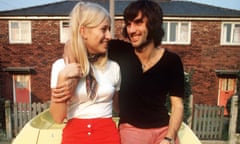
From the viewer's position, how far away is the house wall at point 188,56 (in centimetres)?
1145

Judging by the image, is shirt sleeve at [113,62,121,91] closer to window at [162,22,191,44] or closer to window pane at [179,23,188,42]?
window at [162,22,191,44]

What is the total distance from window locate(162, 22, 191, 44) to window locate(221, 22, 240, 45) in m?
1.66

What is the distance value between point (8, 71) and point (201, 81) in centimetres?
931

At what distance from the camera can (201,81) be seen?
1177 cm

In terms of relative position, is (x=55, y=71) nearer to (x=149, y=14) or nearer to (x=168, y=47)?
(x=149, y=14)

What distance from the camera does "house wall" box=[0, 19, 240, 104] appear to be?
37.6ft

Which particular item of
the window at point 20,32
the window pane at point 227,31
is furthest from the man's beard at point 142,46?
the window pane at point 227,31

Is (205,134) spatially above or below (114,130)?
below

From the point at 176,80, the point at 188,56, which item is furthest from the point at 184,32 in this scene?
the point at 176,80

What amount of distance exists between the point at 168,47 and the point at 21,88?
7.42m

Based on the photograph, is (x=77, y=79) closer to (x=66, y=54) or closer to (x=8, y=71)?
(x=66, y=54)

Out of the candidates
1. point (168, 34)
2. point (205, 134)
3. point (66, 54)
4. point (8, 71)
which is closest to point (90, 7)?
point (66, 54)

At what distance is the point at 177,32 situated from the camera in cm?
1153

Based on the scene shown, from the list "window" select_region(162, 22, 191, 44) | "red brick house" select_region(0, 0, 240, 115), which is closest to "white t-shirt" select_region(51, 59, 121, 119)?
"red brick house" select_region(0, 0, 240, 115)
